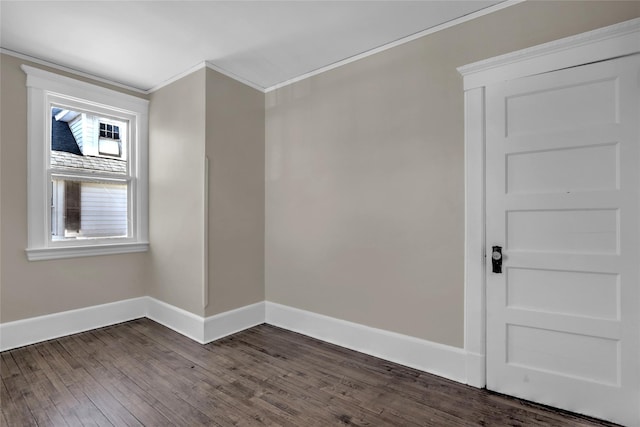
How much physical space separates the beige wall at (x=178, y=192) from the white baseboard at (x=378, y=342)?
2.99 feet

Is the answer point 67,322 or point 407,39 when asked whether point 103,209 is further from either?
point 407,39

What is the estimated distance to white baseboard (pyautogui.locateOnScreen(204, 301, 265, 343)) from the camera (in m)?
3.01

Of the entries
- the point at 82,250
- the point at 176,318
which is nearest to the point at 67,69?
the point at 82,250

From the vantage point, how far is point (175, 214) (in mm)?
3371

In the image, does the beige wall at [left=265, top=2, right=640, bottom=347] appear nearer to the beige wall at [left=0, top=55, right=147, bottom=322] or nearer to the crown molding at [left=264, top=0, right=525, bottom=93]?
the crown molding at [left=264, top=0, right=525, bottom=93]

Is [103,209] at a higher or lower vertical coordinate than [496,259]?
higher

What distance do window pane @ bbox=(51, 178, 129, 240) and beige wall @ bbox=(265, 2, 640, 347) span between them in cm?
178

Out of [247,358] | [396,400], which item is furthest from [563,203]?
[247,358]

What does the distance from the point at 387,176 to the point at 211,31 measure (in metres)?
1.86

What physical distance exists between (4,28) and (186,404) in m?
3.18

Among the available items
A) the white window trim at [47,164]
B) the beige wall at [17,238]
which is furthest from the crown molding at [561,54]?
the beige wall at [17,238]

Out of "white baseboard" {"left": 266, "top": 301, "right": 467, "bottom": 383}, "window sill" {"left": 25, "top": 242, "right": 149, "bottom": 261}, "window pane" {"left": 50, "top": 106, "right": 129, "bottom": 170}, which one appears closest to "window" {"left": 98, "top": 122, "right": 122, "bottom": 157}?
"window pane" {"left": 50, "top": 106, "right": 129, "bottom": 170}

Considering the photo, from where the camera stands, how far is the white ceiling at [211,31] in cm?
223

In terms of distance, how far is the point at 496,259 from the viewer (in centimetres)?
218
